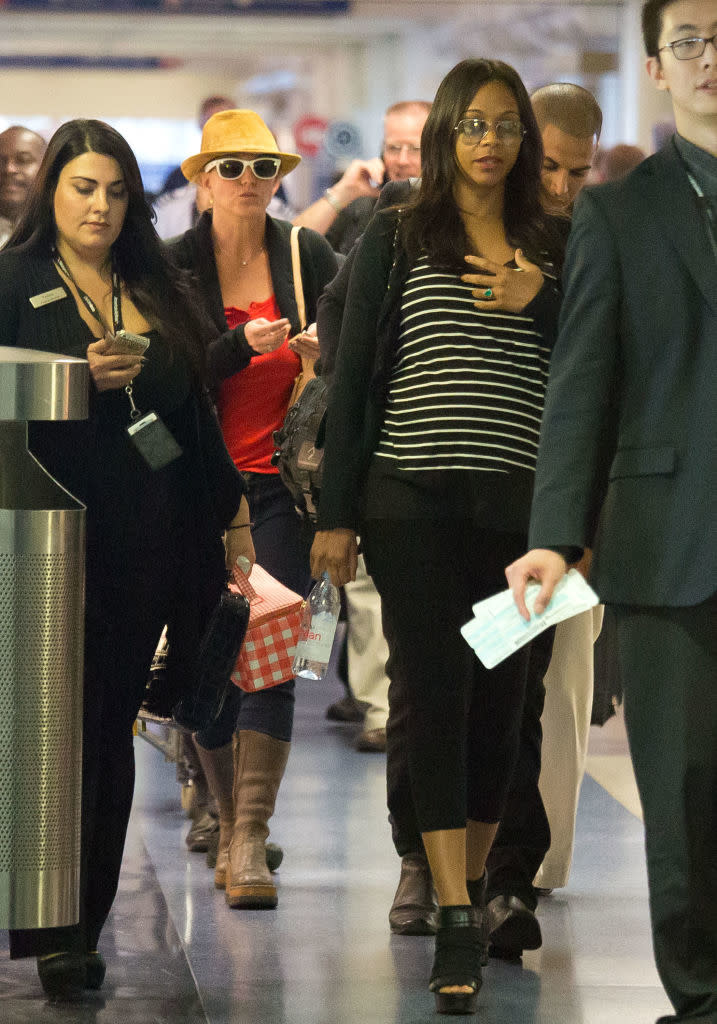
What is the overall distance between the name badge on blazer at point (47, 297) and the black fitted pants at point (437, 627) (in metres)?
0.84

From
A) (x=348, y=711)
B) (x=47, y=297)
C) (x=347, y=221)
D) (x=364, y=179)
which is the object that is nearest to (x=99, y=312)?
(x=47, y=297)

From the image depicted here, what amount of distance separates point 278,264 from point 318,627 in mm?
1255

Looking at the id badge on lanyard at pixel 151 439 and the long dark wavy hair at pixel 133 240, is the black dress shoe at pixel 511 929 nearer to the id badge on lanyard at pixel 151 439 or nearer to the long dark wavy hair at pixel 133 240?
the id badge on lanyard at pixel 151 439

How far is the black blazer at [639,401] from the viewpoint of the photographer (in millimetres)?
2971

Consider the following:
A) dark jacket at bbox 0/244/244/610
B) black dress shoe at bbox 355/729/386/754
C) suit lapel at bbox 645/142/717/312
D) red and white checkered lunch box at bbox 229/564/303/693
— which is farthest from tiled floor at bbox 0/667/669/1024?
suit lapel at bbox 645/142/717/312

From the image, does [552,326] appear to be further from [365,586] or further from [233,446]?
[365,586]

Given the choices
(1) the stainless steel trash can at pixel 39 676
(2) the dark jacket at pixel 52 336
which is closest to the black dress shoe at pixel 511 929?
(1) the stainless steel trash can at pixel 39 676

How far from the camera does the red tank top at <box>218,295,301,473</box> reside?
5.20m

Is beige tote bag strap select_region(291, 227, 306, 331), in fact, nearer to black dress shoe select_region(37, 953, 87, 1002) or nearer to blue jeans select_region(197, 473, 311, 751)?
blue jeans select_region(197, 473, 311, 751)

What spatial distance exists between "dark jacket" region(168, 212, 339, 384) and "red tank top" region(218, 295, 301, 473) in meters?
0.05

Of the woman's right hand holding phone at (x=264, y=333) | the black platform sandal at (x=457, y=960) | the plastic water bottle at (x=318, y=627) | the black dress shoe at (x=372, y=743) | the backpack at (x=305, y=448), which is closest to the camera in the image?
the black platform sandal at (x=457, y=960)

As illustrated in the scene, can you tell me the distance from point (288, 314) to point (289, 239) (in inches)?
10.1

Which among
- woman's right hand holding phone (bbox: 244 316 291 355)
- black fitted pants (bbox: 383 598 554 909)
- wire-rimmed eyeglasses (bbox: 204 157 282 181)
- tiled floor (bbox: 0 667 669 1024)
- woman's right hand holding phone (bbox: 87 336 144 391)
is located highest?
wire-rimmed eyeglasses (bbox: 204 157 282 181)

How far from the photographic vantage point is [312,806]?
6.18m
